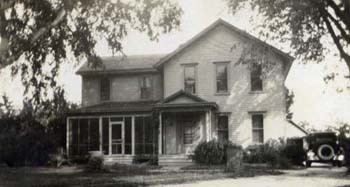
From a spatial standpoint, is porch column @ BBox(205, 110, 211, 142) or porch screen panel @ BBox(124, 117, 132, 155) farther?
porch screen panel @ BBox(124, 117, 132, 155)

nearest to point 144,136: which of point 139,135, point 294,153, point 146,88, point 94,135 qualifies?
point 139,135

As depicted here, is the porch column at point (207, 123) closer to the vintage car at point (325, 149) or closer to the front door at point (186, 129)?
the front door at point (186, 129)

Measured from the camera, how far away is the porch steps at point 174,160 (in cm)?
3075

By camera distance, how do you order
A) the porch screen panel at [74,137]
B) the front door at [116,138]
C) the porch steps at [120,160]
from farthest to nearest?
the porch screen panel at [74,137]
the front door at [116,138]
the porch steps at [120,160]

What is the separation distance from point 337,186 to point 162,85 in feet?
67.6

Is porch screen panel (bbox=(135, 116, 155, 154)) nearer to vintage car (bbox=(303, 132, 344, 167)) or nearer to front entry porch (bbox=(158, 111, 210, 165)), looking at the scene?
front entry porch (bbox=(158, 111, 210, 165))

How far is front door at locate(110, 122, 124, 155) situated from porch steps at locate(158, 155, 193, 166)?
3874 mm

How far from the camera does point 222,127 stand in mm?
32812

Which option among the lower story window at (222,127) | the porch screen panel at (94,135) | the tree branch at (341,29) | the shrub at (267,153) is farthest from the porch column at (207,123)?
the tree branch at (341,29)

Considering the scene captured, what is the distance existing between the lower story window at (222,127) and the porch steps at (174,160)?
9.68 feet

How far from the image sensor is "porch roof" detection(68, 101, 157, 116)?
32.9 meters

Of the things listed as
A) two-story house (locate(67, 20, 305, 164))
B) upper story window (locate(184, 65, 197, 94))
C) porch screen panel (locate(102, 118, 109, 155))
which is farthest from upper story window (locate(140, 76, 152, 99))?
upper story window (locate(184, 65, 197, 94))

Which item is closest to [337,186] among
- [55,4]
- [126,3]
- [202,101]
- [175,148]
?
[126,3]

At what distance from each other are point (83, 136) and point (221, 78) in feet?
32.9
